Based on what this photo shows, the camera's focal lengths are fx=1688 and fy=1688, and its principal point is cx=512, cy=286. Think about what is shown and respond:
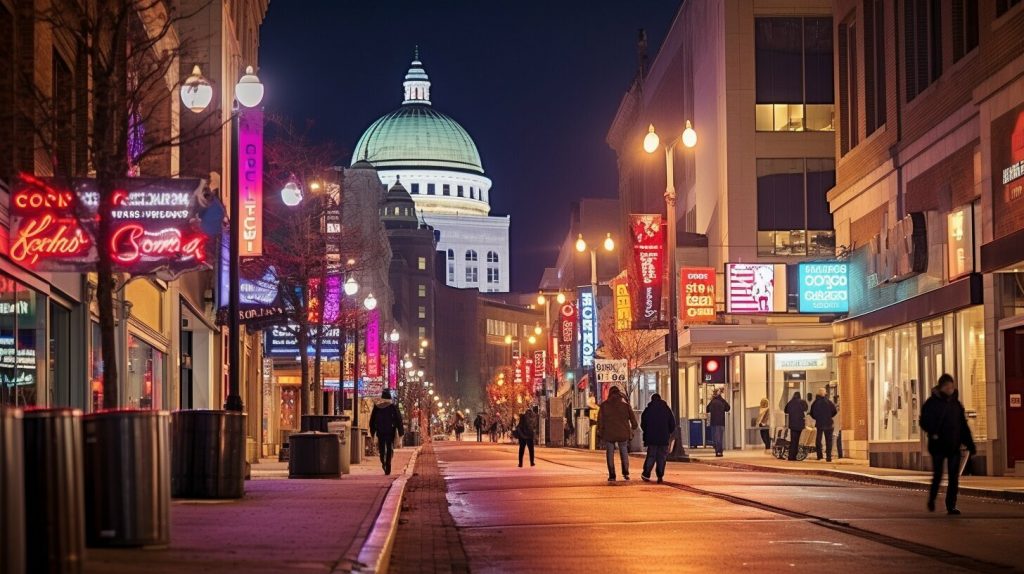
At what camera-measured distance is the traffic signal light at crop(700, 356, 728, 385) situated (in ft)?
205

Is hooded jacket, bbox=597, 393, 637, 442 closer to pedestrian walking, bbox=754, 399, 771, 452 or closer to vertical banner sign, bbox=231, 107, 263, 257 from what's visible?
vertical banner sign, bbox=231, 107, 263, 257

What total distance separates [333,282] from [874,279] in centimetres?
1997

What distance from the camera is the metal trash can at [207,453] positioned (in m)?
20.4

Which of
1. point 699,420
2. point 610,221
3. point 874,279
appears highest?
point 610,221

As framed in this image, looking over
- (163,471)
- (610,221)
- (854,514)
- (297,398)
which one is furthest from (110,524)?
(610,221)

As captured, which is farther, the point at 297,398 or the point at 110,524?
the point at 297,398

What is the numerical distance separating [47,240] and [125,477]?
8639 mm

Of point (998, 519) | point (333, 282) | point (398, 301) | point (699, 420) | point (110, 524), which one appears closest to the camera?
point (110, 524)

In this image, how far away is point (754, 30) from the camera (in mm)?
67062

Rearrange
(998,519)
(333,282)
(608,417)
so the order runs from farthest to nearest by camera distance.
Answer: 1. (333,282)
2. (608,417)
3. (998,519)

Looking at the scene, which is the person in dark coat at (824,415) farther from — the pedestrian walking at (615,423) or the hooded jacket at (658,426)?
the hooded jacket at (658,426)

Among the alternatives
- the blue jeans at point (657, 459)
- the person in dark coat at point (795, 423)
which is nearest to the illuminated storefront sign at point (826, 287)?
the person in dark coat at point (795, 423)

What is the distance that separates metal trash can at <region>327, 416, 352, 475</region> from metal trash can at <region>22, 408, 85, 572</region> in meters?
22.8

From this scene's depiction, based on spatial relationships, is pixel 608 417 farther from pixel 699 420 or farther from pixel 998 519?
pixel 699 420
